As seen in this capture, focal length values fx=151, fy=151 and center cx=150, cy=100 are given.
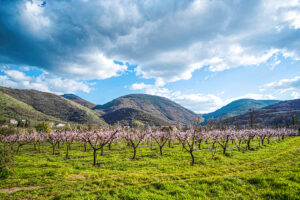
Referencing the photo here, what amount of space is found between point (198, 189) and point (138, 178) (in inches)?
271

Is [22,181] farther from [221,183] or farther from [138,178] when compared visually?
[221,183]

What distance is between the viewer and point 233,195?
969cm

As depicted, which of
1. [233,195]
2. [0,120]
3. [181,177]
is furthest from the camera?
[0,120]

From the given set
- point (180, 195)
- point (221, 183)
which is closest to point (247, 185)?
point (221, 183)

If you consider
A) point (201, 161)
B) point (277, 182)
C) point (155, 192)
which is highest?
point (277, 182)

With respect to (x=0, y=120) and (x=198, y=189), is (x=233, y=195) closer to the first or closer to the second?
(x=198, y=189)

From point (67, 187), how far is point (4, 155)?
1063 centimetres

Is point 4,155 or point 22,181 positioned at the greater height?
point 4,155

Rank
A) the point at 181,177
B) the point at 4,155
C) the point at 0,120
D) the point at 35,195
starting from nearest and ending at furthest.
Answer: the point at 35,195 < the point at 181,177 < the point at 4,155 < the point at 0,120

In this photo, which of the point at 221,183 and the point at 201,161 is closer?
the point at 221,183

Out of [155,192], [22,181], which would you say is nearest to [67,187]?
[22,181]

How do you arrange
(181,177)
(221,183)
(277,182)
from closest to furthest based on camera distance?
(277,182)
(221,183)
(181,177)

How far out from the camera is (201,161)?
79.3 ft

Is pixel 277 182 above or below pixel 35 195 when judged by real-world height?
above
